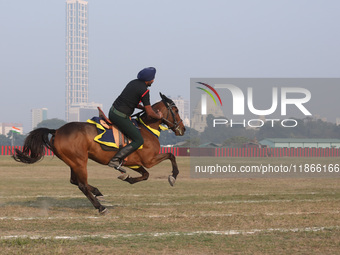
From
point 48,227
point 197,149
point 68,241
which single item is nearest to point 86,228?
point 48,227

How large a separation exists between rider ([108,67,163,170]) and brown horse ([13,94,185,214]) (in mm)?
273

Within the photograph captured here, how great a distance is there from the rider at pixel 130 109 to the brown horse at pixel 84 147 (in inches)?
10.8

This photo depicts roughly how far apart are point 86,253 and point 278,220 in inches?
199

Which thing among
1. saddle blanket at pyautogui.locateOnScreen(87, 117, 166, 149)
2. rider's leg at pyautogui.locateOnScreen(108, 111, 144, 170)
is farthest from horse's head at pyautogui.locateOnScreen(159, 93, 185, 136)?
saddle blanket at pyautogui.locateOnScreen(87, 117, 166, 149)

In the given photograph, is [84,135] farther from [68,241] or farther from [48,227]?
[68,241]

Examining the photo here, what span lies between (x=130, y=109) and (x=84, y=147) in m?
1.45

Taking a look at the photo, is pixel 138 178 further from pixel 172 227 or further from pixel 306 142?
pixel 306 142

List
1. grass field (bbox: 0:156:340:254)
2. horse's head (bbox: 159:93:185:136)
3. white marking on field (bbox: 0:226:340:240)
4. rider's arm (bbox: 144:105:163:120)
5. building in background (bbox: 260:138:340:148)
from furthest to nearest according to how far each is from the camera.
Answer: building in background (bbox: 260:138:340:148)
horse's head (bbox: 159:93:185:136)
rider's arm (bbox: 144:105:163:120)
white marking on field (bbox: 0:226:340:240)
grass field (bbox: 0:156:340:254)

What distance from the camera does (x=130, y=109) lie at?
13406 millimetres

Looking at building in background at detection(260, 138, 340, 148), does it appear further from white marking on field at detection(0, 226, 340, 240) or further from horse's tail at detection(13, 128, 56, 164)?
white marking on field at detection(0, 226, 340, 240)

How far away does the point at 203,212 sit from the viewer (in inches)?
521

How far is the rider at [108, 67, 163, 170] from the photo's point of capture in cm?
1320

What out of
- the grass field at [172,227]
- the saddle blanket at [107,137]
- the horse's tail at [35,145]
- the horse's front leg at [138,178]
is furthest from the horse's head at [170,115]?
the horse's tail at [35,145]

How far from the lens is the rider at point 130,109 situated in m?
13.2
